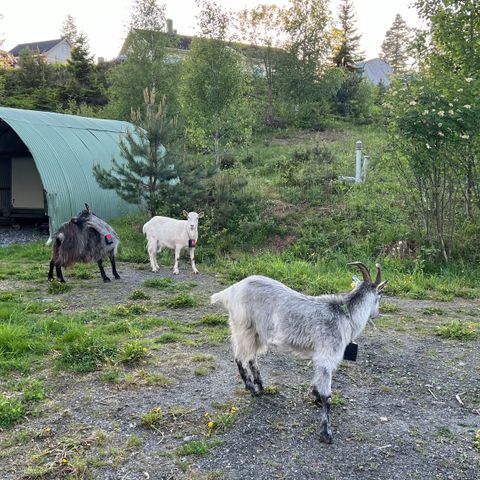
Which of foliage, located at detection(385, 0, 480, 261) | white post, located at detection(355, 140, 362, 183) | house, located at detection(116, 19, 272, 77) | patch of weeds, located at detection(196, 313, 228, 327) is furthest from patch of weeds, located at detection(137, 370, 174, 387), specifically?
house, located at detection(116, 19, 272, 77)

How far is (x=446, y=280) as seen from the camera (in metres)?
8.77

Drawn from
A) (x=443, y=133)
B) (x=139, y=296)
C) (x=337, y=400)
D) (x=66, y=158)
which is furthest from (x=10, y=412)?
(x=66, y=158)

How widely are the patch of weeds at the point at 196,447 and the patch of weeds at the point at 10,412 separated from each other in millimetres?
1463

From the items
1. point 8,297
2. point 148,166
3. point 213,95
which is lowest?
point 8,297

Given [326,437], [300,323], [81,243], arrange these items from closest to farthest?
[326,437] → [300,323] → [81,243]

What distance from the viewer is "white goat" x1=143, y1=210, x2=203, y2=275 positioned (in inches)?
374

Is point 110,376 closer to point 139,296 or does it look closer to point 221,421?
point 221,421

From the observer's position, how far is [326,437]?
3.79m

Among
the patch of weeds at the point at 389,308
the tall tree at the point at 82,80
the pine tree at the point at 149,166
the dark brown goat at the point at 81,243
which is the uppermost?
the tall tree at the point at 82,80

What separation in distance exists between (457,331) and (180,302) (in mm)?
3928

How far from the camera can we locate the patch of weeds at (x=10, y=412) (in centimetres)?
397

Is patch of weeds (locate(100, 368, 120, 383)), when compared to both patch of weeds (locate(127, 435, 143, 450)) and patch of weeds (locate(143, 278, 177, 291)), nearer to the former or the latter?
patch of weeds (locate(127, 435, 143, 450))

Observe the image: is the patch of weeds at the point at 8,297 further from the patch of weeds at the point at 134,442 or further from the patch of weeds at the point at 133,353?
the patch of weeds at the point at 134,442

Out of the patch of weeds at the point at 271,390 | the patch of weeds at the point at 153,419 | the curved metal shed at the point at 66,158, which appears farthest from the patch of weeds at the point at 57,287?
the patch of weeds at the point at 271,390
